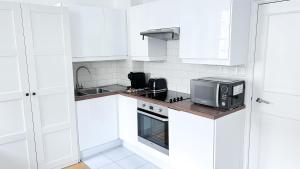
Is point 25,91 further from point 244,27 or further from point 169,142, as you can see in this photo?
point 244,27

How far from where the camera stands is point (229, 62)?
2.03 metres

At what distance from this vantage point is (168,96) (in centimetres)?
273

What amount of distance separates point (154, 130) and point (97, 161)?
0.92 meters

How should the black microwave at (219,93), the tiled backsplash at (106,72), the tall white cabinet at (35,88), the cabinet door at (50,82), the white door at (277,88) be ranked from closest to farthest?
the white door at (277,88) < the black microwave at (219,93) < the tall white cabinet at (35,88) < the cabinet door at (50,82) < the tiled backsplash at (106,72)

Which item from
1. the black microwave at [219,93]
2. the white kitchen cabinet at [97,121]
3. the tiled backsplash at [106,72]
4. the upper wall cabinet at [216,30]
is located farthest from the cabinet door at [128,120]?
the upper wall cabinet at [216,30]

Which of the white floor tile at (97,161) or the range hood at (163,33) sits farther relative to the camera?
the white floor tile at (97,161)

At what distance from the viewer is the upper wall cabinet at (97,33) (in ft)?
9.30

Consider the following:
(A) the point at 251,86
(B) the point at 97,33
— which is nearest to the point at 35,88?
(B) the point at 97,33

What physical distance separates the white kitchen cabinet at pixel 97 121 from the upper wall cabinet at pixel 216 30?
138 cm

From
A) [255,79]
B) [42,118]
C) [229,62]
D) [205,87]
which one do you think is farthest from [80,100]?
[255,79]

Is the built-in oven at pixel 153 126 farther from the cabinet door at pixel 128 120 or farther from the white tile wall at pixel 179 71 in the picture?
the white tile wall at pixel 179 71

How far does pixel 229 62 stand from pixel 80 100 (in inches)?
72.8

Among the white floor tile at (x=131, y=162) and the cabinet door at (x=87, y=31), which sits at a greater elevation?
the cabinet door at (x=87, y=31)

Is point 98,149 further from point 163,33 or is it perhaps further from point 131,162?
point 163,33
